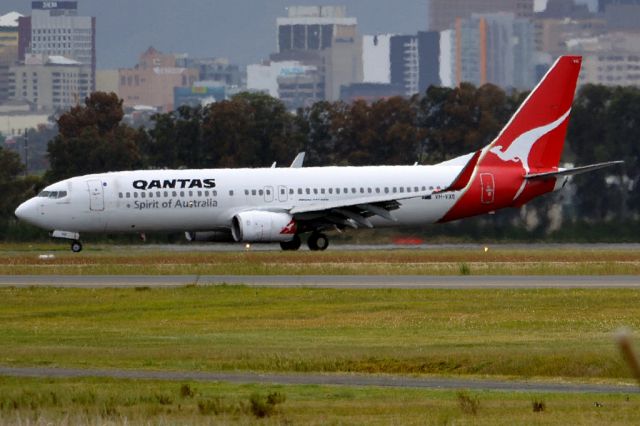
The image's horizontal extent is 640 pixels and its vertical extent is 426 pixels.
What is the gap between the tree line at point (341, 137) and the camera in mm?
84812

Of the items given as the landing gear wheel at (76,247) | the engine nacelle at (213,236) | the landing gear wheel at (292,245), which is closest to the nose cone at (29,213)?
the landing gear wheel at (76,247)

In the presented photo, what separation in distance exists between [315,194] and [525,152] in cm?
844

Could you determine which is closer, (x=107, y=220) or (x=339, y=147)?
(x=107, y=220)

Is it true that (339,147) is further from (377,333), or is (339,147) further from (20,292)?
(377,333)

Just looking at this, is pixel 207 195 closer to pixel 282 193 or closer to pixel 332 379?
pixel 282 193

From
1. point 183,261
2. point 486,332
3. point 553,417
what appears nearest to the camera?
point 553,417

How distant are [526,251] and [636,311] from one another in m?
25.8

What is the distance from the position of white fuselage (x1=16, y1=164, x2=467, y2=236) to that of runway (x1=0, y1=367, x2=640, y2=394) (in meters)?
35.2

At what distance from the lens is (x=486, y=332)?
35094 mm

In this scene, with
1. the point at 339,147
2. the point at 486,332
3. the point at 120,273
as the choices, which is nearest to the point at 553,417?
the point at 486,332

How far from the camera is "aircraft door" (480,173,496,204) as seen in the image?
219ft

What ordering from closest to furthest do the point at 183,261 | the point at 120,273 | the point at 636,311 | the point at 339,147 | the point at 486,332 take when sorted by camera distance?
the point at 486,332 → the point at 636,311 → the point at 120,273 → the point at 183,261 → the point at 339,147

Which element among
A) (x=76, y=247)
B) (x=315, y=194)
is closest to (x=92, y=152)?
(x=76, y=247)

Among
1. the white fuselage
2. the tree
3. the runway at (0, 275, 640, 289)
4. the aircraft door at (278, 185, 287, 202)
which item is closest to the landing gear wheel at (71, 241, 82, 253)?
the white fuselage
